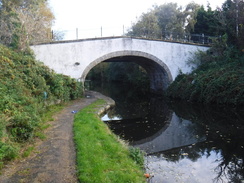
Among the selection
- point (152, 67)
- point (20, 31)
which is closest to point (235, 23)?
point (152, 67)

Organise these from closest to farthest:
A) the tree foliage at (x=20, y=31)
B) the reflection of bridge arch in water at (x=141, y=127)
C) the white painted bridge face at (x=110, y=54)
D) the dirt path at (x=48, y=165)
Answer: the dirt path at (x=48, y=165) < the reflection of bridge arch in water at (x=141, y=127) < the tree foliage at (x=20, y=31) < the white painted bridge face at (x=110, y=54)

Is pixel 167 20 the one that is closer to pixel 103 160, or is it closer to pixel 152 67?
pixel 152 67

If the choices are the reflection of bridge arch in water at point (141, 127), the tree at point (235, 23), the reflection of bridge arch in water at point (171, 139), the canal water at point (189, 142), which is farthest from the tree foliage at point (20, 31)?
the tree at point (235, 23)

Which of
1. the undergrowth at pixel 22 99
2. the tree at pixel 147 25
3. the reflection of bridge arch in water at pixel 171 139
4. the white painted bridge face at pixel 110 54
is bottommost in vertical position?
the reflection of bridge arch in water at pixel 171 139

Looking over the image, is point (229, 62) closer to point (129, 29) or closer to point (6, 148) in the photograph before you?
point (6, 148)

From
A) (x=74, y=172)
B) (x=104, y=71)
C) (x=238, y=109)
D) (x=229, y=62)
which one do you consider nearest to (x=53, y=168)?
(x=74, y=172)

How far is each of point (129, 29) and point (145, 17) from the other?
180 inches

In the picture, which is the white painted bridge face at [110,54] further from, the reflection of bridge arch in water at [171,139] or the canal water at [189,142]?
the reflection of bridge arch in water at [171,139]

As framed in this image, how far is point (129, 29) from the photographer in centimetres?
2948

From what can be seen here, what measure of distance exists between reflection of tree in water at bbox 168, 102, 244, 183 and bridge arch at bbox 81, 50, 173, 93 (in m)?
7.43

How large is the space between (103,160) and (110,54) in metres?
12.3

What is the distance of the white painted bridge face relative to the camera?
14406mm

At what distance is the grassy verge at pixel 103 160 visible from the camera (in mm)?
3561

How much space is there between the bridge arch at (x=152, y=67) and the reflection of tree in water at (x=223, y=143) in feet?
24.4
